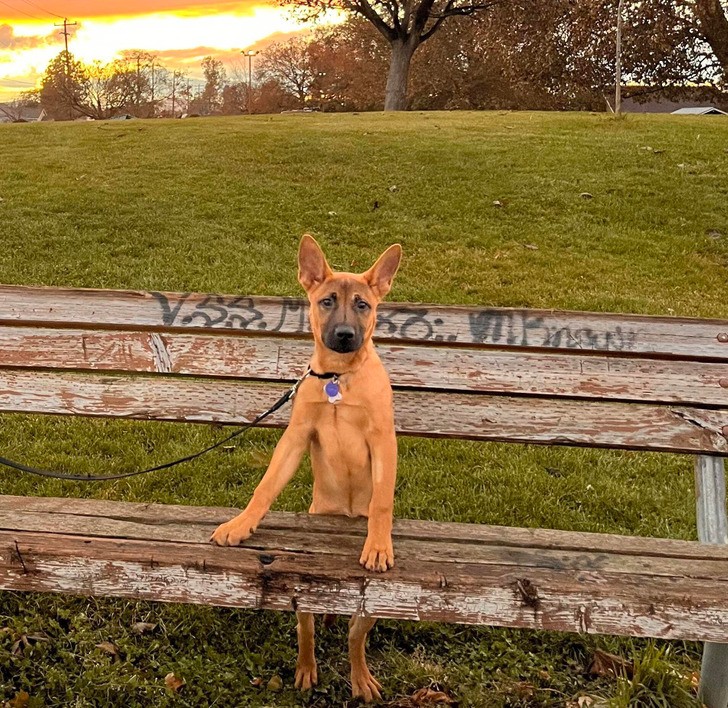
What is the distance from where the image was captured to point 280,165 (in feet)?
41.4

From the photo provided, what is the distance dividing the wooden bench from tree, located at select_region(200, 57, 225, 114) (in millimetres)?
59311

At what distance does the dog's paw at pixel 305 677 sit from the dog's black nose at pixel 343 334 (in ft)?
4.76

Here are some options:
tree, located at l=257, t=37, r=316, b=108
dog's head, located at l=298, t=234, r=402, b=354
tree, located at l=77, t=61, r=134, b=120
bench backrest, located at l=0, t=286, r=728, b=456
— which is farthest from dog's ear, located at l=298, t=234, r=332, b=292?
tree, located at l=77, t=61, r=134, b=120

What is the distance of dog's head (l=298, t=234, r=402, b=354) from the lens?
257 centimetres

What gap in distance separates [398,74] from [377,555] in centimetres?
2688

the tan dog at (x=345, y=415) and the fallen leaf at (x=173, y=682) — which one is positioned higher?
the tan dog at (x=345, y=415)

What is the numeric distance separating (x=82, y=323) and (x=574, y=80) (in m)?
25.0

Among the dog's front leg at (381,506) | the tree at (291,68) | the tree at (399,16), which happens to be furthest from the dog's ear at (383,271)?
the tree at (291,68)

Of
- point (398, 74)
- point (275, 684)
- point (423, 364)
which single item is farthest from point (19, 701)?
point (398, 74)

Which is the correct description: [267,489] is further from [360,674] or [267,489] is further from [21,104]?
[21,104]

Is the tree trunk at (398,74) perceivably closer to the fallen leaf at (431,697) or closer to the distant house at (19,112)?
the distant house at (19,112)

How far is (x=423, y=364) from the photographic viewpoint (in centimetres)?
355

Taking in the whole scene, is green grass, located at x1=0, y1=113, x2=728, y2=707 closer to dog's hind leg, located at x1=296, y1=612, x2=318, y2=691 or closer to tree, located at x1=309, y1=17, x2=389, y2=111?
dog's hind leg, located at x1=296, y1=612, x2=318, y2=691

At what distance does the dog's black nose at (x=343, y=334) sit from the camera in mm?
2541
